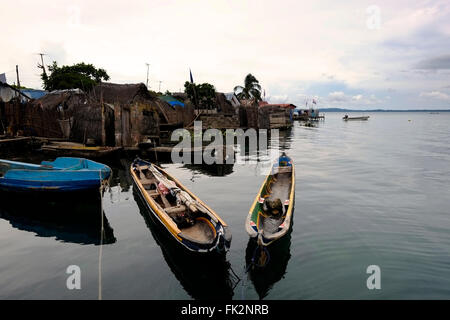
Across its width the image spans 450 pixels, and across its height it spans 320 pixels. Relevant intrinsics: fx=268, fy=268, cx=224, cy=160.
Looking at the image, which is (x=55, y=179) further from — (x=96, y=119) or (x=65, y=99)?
(x=65, y=99)

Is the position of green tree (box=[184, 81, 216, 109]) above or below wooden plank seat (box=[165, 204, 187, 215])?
above

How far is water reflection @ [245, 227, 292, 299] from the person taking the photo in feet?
20.2

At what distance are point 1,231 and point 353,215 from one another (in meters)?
12.5

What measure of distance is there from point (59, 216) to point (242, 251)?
7245 mm

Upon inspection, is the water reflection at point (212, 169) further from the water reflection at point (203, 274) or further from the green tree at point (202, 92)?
the green tree at point (202, 92)

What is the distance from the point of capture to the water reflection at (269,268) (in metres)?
6.15

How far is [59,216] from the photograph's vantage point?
10102mm

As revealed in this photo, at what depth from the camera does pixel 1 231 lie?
29.3ft

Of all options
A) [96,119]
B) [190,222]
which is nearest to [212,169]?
[96,119]

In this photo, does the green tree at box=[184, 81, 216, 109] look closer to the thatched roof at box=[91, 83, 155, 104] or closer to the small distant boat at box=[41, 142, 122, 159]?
the thatched roof at box=[91, 83, 155, 104]

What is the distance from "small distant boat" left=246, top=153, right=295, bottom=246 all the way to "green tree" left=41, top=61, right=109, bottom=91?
122ft

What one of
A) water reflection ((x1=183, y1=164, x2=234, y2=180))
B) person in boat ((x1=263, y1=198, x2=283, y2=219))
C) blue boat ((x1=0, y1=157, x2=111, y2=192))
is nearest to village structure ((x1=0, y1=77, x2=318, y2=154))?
water reflection ((x1=183, y1=164, x2=234, y2=180))

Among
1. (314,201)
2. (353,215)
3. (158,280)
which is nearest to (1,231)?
(158,280)
